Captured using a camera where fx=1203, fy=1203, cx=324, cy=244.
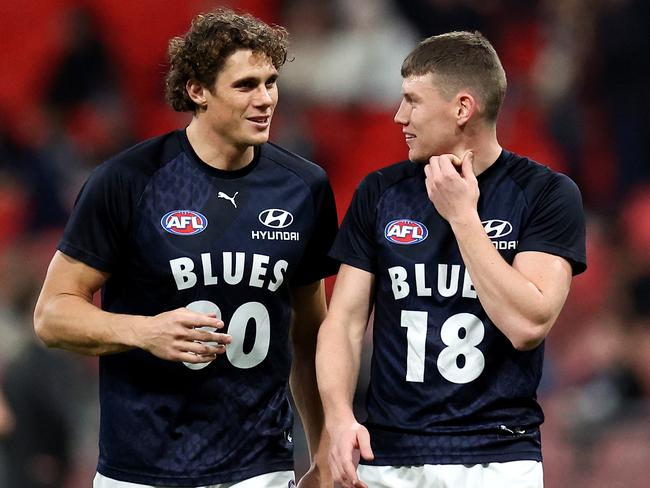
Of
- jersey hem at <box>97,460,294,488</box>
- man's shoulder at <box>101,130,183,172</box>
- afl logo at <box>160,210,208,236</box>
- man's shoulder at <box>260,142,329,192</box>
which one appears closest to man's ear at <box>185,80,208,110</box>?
man's shoulder at <box>101,130,183,172</box>

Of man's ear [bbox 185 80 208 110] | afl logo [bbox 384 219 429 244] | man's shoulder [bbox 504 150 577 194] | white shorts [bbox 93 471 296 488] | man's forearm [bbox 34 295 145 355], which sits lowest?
white shorts [bbox 93 471 296 488]

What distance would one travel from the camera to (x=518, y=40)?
8.32 meters

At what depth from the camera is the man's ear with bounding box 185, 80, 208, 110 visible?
3.83m

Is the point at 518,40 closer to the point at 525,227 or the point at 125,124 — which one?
the point at 125,124

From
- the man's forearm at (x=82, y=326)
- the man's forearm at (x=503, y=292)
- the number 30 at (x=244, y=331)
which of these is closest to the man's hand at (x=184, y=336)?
the man's forearm at (x=82, y=326)

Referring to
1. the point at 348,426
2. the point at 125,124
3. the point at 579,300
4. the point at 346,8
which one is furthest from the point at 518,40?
the point at 348,426

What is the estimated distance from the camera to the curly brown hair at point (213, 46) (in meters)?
3.79

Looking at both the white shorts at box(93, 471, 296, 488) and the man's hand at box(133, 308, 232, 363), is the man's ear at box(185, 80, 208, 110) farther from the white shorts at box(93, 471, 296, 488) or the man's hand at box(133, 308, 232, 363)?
the white shorts at box(93, 471, 296, 488)

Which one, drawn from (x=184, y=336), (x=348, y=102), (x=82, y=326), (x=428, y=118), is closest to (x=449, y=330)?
(x=428, y=118)

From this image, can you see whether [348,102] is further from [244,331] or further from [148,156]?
[244,331]

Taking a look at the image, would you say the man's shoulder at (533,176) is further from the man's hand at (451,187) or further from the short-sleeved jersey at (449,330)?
the man's hand at (451,187)

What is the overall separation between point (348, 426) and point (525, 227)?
30.9 inches

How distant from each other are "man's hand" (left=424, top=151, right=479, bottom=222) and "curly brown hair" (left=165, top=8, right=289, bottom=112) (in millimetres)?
697

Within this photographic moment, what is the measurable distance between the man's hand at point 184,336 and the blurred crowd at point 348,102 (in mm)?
4485
